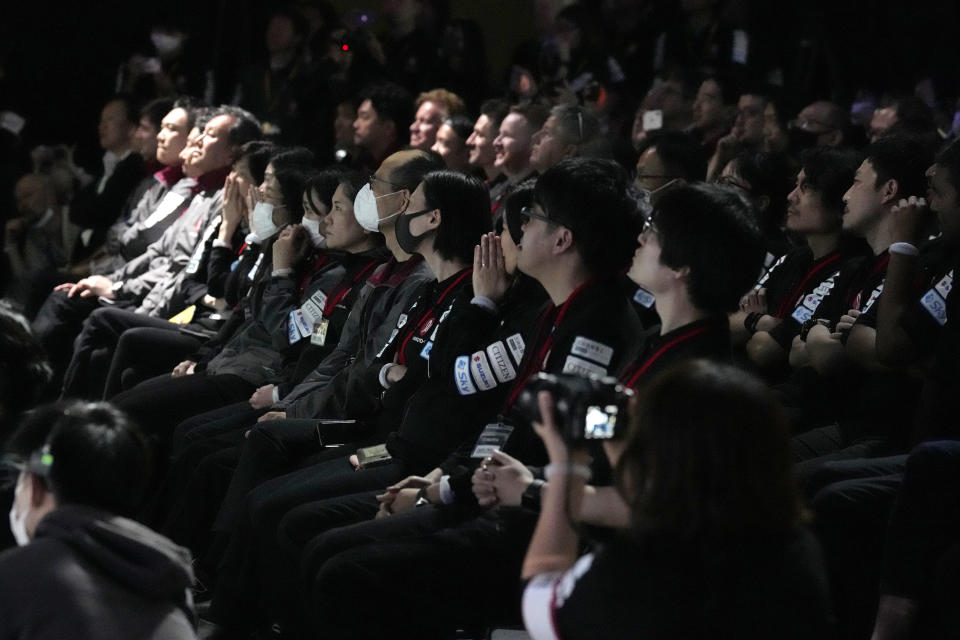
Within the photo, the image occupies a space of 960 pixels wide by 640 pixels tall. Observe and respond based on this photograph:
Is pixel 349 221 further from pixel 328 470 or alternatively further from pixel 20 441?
pixel 20 441

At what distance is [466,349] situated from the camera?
3.51 metres

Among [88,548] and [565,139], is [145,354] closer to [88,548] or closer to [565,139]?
[565,139]

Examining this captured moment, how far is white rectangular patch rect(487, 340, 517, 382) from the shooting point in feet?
11.1

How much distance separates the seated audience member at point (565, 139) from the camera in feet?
18.2

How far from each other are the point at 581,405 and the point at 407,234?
2.05 metres

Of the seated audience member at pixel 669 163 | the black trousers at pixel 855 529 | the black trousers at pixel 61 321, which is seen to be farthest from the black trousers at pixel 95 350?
the black trousers at pixel 855 529

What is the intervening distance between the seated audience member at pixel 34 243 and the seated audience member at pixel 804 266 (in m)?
4.20

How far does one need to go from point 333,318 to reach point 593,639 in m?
2.80

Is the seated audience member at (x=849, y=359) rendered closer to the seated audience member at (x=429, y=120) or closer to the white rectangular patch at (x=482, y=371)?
the white rectangular patch at (x=482, y=371)

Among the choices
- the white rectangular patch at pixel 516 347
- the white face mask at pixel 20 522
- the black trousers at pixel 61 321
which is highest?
the white face mask at pixel 20 522

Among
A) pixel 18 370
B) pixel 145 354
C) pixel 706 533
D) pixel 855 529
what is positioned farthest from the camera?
pixel 145 354

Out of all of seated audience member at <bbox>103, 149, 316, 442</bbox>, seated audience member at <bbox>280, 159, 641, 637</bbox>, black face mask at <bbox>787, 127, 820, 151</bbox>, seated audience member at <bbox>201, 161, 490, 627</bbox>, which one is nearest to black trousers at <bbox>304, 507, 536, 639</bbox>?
seated audience member at <bbox>280, 159, 641, 637</bbox>

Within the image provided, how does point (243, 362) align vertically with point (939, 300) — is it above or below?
below

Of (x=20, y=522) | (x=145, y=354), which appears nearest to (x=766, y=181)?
(x=145, y=354)
